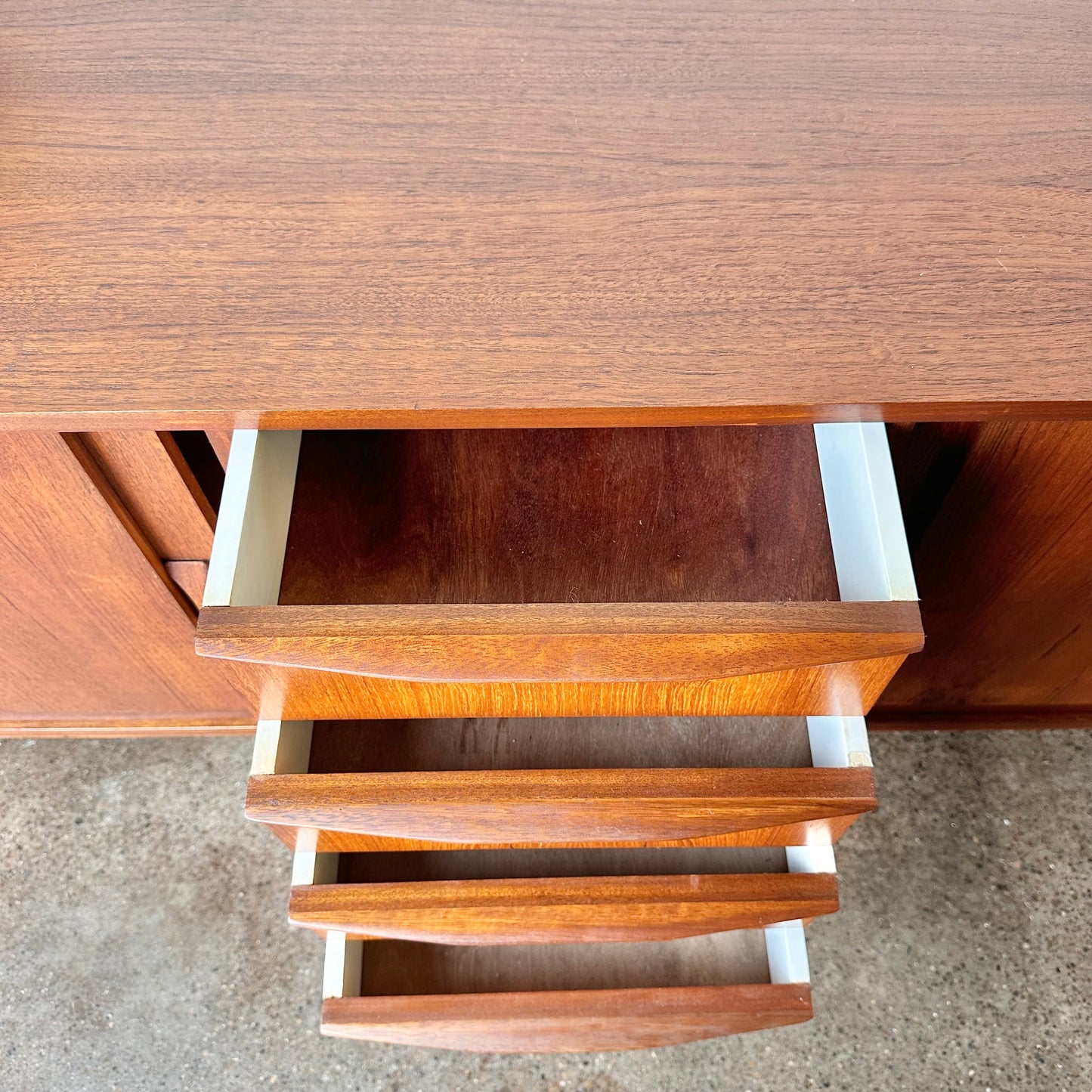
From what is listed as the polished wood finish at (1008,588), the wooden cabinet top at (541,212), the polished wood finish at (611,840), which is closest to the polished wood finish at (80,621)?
the wooden cabinet top at (541,212)

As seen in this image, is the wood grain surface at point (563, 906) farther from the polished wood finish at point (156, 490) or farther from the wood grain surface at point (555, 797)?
the polished wood finish at point (156, 490)

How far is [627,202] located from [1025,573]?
1.42ft

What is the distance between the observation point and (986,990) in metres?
0.95

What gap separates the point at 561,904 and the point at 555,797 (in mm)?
121

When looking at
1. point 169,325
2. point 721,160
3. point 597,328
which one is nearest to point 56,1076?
point 169,325

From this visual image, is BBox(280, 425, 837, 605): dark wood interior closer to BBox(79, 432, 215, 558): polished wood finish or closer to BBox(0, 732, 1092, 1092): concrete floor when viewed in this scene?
BBox(79, 432, 215, 558): polished wood finish

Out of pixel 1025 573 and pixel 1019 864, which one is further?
pixel 1019 864

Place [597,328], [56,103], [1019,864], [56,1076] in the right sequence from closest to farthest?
[597,328] < [56,103] < [56,1076] < [1019,864]

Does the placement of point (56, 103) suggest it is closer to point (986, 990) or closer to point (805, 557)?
point (805, 557)

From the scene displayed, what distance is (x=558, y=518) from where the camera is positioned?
72 centimetres

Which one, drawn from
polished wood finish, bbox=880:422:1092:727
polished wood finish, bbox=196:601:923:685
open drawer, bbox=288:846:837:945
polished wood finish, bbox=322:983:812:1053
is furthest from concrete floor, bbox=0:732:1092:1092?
polished wood finish, bbox=196:601:923:685

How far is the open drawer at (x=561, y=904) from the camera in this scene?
68 cm

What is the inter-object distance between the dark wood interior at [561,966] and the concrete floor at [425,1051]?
0.51 ft

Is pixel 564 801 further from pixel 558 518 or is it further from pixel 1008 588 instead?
pixel 1008 588
